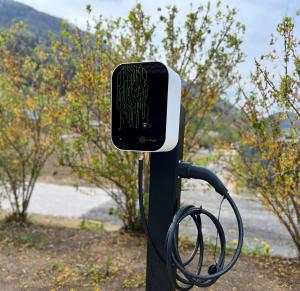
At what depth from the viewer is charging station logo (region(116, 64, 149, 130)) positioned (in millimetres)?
1779

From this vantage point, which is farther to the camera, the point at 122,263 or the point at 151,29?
the point at 151,29

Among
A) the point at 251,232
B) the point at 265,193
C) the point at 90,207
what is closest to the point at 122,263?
the point at 265,193

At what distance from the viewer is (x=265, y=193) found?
3787mm

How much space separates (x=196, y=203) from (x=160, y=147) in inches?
312

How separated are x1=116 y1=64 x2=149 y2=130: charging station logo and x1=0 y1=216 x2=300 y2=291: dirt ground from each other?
1778 mm

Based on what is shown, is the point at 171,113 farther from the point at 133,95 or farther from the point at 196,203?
the point at 196,203

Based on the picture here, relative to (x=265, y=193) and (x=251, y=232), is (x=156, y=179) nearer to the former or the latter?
(x=265, y=193)

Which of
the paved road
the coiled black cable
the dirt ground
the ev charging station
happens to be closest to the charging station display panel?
the ev charging station

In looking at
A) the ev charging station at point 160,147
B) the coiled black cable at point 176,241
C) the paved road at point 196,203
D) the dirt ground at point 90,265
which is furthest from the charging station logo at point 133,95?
the paved road at point 196,203

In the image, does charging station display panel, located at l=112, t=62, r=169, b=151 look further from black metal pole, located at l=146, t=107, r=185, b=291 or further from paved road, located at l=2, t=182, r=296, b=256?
paved road, located at l=2, t=182, r=296, b=256

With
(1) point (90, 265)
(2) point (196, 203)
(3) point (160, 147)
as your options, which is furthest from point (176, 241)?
(2) point (196, 203)

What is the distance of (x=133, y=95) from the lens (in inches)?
71.4

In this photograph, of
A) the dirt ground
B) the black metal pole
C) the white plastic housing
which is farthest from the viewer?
the dirt ground

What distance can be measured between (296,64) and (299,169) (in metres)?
0.88
